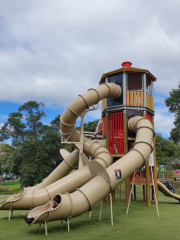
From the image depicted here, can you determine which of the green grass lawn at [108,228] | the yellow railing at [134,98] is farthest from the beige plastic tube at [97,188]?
the yellow railing at [134,98]

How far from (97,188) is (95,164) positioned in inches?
34.2

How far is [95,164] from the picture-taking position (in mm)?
8391

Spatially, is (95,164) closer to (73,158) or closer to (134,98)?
(73,158)

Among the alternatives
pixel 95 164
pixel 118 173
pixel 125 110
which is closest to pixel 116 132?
pixel 125 110

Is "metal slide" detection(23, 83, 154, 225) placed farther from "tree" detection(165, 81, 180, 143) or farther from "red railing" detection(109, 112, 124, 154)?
"tree" detection(165, 81, 180, 143)

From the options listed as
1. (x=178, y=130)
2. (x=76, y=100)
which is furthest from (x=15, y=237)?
(x=178, y=130)

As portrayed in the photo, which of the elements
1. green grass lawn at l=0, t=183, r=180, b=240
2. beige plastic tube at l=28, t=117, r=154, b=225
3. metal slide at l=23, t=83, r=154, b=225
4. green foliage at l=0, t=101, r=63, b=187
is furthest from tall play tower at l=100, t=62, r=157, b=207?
green foliage at l=0, t=101, r=63, b=187

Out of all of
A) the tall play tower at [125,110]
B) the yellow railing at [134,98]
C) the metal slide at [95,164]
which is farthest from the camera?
the yellow railing at [134,98]

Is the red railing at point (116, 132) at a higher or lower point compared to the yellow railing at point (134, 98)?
lower

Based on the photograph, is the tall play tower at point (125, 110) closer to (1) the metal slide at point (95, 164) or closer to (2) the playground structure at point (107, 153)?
(2) the playground structure at point (107, 153)

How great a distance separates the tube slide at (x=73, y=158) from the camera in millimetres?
9422

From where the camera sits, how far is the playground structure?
7.90 metres

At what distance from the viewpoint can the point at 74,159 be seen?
1305 cm

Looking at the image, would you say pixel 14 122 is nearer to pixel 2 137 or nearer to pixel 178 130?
pixel 2 137
